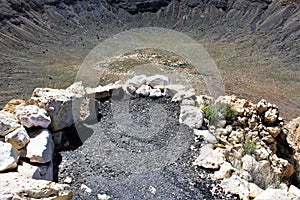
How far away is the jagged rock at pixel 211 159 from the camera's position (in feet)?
23.9

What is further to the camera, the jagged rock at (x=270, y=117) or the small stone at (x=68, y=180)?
the jagged rock at (x=270, y=117)

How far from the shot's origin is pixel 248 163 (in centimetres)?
803

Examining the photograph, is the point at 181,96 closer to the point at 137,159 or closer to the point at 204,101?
the point at 204,101

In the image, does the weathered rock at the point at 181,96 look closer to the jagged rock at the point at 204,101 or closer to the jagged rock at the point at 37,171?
the jagged rock at the point at 204,101

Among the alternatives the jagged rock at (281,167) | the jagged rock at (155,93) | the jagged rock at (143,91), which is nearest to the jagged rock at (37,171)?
the jagged rock at (143,91)

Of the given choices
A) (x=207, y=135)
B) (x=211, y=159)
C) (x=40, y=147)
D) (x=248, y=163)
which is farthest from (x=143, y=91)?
(x=40, y=147)

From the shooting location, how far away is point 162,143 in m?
8.33

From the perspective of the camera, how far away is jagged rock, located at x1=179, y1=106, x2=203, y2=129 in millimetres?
8961

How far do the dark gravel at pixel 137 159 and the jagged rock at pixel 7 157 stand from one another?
4.21 ft

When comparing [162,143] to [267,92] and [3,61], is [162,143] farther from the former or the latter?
[3,61]

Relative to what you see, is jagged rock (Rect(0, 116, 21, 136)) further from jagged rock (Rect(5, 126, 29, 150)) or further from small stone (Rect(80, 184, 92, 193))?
small stone (Rect(80, 184, 92, 193))

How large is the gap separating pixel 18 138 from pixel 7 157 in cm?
71

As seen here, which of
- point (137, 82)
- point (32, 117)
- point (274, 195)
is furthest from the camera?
point (137, 82)

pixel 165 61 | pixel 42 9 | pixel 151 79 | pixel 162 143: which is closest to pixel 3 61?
pixel 165 61
